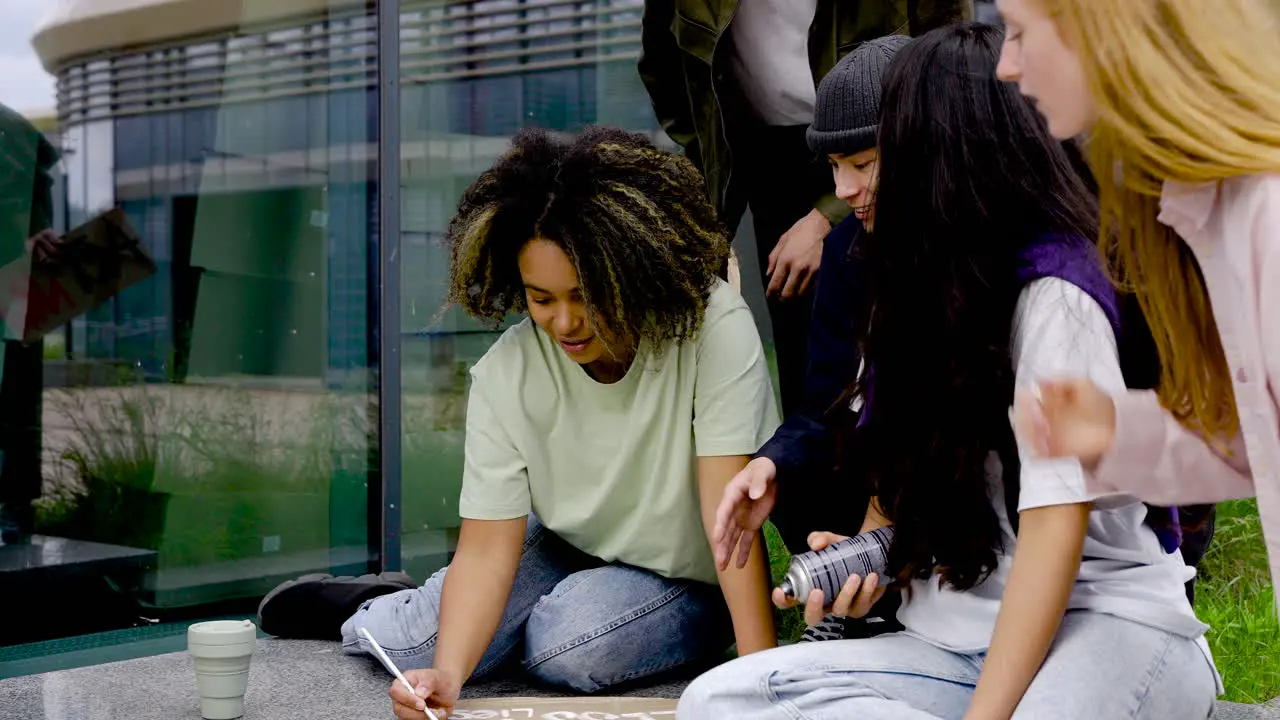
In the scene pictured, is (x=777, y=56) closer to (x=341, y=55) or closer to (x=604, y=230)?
(x=604, y=230)

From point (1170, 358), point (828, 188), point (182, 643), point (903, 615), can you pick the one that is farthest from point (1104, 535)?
point (182, 643)

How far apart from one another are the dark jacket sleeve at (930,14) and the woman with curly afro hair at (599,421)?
56 cm

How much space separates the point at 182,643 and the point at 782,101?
181cm

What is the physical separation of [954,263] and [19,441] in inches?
90.6

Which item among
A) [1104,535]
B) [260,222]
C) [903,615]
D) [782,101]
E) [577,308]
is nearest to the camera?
[1104,535]

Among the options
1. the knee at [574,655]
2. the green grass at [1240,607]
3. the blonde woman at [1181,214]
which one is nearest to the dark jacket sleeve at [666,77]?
the knee at [574,655]

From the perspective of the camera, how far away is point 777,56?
2600 mm

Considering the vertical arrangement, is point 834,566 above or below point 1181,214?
below

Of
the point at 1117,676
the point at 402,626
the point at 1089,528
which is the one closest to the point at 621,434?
the point at 402,626

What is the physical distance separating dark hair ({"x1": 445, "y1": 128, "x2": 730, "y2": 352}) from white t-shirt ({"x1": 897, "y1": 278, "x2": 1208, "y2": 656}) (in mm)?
658

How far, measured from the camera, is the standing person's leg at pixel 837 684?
174 cm

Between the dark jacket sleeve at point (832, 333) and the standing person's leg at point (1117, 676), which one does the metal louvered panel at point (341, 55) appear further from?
the standing person's leg at point (1117, 676)

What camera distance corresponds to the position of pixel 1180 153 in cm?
106

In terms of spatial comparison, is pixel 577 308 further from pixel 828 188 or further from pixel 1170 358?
pixel 1170 358
